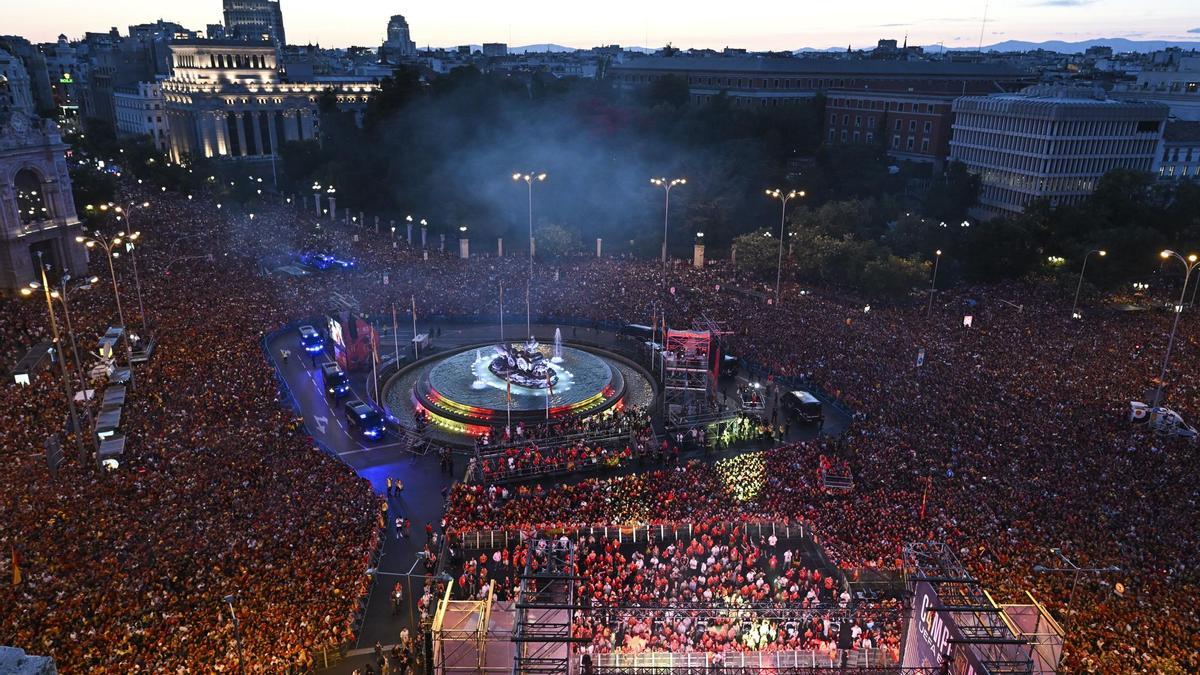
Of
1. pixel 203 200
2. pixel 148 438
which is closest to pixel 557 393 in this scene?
pixel 148 438

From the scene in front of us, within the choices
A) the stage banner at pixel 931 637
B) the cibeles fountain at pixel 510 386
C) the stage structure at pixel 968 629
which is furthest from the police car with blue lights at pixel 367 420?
the stage banner at pixel 931 637

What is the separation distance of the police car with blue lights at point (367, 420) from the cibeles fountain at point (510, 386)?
1663 millimetres

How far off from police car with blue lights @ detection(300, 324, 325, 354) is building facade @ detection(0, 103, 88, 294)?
67.5ft

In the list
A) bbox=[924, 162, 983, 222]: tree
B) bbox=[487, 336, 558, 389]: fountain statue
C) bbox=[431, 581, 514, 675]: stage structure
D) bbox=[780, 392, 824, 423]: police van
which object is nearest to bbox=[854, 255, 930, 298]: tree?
bbox=[780, 392, 824, 423]: police van

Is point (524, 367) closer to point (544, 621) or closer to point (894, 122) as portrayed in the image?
point (544, 621)

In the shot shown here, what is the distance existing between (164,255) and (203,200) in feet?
107

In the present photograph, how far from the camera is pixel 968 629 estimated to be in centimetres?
1588

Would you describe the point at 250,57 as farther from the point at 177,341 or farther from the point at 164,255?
the point at 177,341

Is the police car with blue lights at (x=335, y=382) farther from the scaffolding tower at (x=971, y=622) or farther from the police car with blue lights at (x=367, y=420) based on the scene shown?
the scaffolding tower at (x=971, y=622)

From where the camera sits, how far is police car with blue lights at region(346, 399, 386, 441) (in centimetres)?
3256

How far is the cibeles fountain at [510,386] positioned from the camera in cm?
3431

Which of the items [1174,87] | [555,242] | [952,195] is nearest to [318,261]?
[555,242]

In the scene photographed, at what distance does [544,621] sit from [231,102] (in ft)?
368

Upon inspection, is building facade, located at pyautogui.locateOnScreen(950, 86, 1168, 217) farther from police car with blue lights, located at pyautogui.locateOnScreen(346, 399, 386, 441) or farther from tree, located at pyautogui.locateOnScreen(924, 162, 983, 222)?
police car with blue lights, located at pyautogui.locateOnScreen(346, 399, 386, 441)
